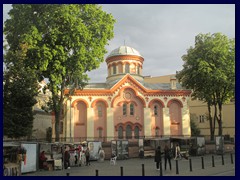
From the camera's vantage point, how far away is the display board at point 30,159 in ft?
62.6

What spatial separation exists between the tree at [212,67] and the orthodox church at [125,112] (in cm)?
518

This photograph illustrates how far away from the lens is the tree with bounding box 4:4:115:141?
1016 inches

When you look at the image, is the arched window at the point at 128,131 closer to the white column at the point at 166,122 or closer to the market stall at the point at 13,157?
the white column at the point at 166,122

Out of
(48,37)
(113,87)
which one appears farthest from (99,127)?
(48,37)

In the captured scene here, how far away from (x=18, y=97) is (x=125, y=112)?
17738 mm

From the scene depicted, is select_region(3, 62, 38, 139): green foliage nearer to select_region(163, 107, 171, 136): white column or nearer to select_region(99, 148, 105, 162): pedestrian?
select_region(99, 148, 105, 162): pedestrian

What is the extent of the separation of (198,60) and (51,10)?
58.0ft

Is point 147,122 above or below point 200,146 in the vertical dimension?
above

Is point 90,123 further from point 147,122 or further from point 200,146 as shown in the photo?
point 200,146

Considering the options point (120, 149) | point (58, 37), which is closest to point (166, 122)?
point (120, 149)

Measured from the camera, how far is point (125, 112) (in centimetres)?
4078

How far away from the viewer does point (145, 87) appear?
4162 cm

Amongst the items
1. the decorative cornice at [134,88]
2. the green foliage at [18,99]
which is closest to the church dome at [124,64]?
the decorative cornice at [134,88]

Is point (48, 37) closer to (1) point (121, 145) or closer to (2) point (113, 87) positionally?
(1) point (121, 145)
